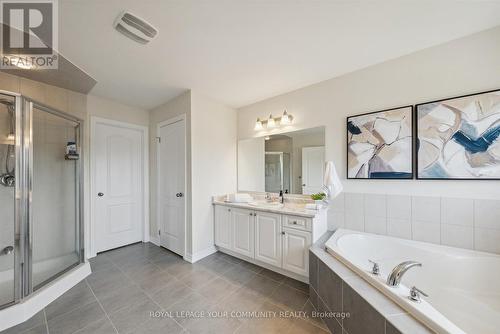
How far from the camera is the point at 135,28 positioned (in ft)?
4.95

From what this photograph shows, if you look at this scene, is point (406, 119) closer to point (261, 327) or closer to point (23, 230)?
point (261, 327)

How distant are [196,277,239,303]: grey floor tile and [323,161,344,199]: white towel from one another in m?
1.45

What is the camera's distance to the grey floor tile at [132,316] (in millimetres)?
1486

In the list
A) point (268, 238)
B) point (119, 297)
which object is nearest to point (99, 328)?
point (119, 297)

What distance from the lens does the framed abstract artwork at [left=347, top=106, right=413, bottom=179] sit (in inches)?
73.3

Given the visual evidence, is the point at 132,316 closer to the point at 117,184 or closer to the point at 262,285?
the point at 262,285

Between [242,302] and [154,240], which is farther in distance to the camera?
[154,240]

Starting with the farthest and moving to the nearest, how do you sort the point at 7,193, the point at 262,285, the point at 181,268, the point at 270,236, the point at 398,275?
1. the point at 181,268
2. the point at 270,236
3. the point at 262,285
4. the point at 7,193
5. the point at 398,275

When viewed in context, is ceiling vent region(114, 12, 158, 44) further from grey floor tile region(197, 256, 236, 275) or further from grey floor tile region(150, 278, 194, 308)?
grey floor tile region(197, 256, 236, 275)

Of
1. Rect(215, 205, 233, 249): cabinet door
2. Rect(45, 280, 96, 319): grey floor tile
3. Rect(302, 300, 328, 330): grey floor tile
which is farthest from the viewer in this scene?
Rect(215, 205, 233, 249): cabinet door

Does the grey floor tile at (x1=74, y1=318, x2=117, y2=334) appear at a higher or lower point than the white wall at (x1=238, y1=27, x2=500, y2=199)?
lower

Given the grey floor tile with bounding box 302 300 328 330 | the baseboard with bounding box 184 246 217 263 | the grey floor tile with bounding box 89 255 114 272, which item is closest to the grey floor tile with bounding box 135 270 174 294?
the baseboard with bounding box 184 246 217 263

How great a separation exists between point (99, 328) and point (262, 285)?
1.43 metres

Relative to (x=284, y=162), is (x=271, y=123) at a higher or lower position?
higher
